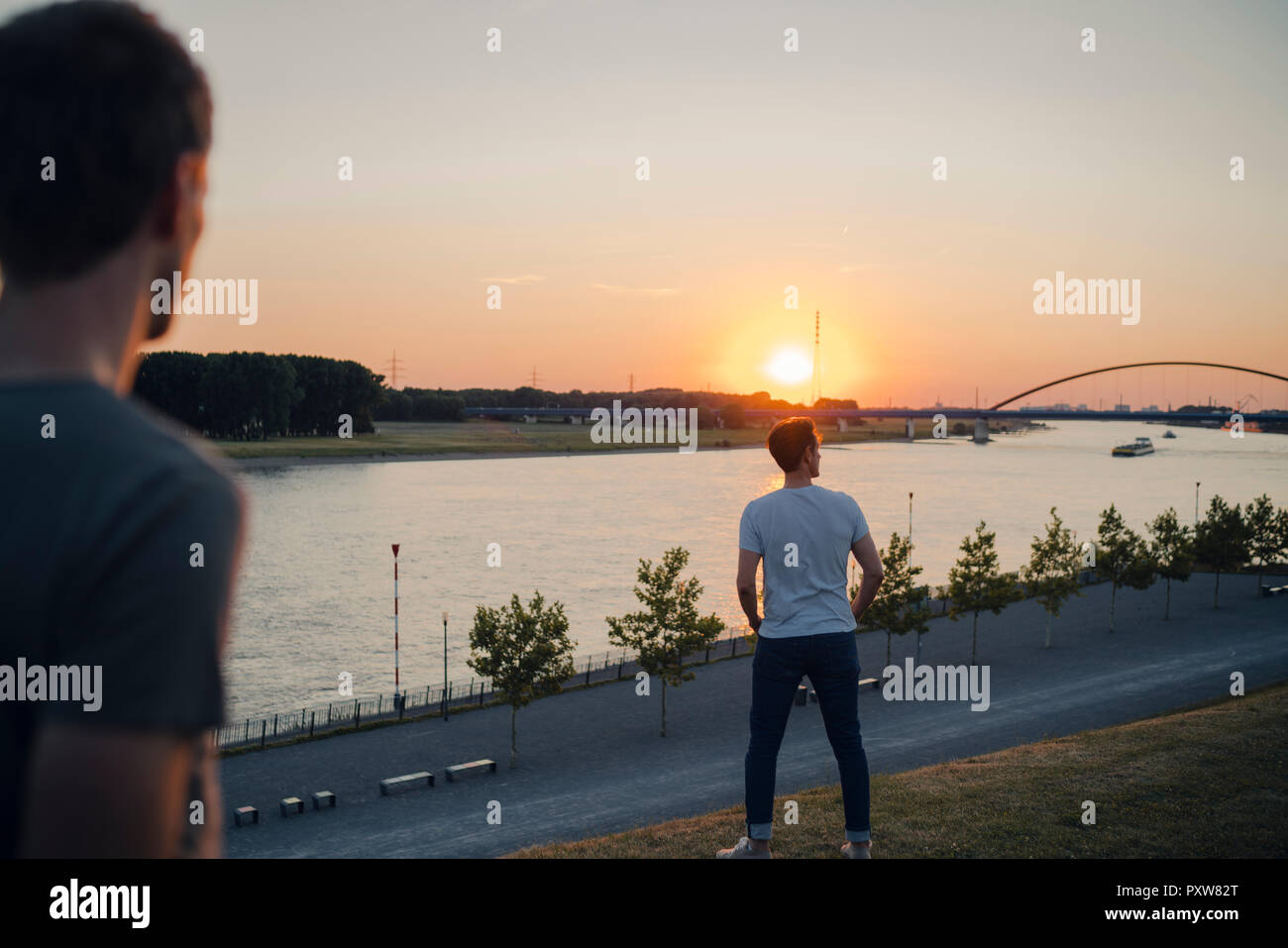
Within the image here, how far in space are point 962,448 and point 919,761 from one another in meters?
173

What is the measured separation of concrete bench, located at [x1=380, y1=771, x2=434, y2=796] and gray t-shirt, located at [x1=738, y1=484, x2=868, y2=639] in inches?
814

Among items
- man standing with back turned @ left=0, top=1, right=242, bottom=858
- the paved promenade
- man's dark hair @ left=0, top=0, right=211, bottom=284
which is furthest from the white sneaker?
the paved promenade

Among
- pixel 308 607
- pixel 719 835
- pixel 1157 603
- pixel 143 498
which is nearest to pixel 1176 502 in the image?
pixel 1157 603

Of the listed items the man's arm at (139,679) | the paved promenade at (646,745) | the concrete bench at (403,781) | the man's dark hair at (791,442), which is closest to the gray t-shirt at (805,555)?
the man's dark hair at (791,442)

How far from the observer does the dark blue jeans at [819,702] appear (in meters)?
5.93

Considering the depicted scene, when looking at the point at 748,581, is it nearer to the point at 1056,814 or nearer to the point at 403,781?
the point at 1056,814

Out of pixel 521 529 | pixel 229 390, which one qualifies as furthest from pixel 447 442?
pixel 521 529

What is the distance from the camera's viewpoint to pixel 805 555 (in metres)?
6.00

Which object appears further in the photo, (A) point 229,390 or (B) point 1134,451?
(B) point 1134,451

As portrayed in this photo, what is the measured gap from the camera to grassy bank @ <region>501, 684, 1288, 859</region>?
763 cm

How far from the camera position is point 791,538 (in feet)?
19.9

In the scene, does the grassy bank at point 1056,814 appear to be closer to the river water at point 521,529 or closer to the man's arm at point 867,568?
the man's arm at point 867,568

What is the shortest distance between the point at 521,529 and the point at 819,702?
68.4 m

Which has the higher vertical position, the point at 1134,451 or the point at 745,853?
the point at 1134,451
